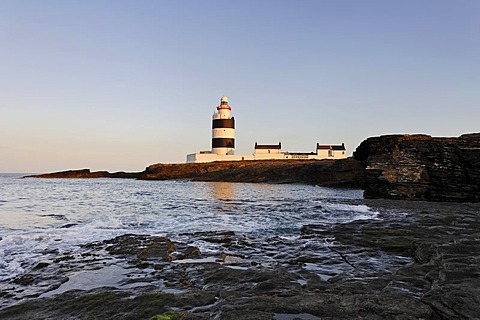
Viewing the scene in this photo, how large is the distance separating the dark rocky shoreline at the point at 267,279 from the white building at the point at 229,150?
2989 inches

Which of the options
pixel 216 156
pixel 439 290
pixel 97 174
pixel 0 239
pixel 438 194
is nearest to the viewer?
pixel 439 290

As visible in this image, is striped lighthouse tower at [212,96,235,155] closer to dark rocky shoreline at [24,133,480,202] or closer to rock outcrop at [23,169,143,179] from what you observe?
rock outcrop at [23,169,143,179]

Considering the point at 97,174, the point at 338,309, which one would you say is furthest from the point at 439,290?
the point at 97,174

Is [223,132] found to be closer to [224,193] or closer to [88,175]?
[88,175]

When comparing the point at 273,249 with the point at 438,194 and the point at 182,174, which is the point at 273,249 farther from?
the point at 182,174

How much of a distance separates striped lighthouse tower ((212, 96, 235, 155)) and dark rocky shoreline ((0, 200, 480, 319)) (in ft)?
250

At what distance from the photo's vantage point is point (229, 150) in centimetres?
8694

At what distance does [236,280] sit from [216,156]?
80145mm

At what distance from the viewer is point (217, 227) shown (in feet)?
43.2

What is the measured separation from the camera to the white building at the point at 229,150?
86.7 meters

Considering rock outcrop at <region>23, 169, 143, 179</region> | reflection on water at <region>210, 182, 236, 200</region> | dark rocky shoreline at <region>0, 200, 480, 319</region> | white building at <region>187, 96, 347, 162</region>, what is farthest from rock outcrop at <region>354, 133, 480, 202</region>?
rock outcrop at <region>23, 169, 143, 179</region>

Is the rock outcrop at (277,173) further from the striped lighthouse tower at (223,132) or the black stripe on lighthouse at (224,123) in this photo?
the black stripe on lighthouse at (224,123)

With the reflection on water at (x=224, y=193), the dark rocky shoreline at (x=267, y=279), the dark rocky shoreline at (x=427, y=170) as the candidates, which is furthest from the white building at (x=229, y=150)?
the dark rocky shoreline at (x=267, y=279)

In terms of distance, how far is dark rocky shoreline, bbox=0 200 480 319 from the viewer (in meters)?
4.90
